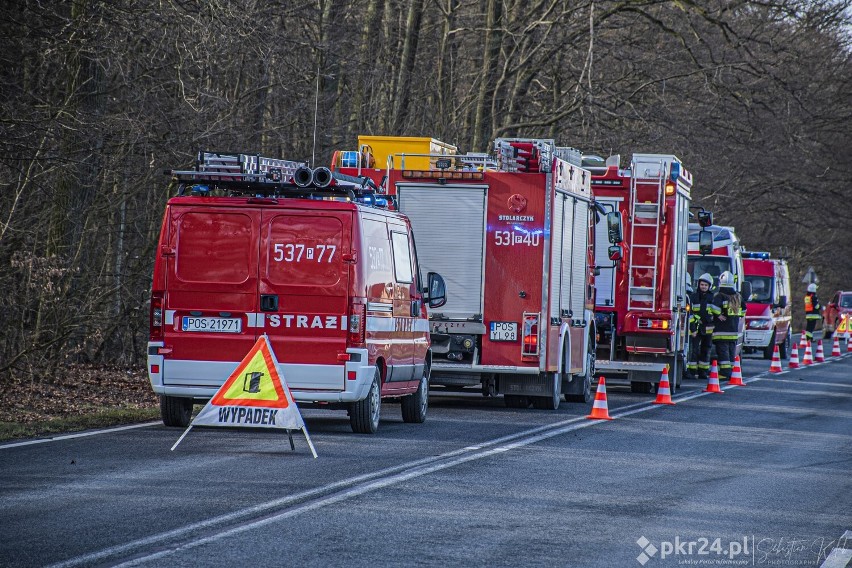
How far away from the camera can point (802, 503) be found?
10.3 meters

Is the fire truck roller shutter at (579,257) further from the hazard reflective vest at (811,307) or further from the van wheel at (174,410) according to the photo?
the hazard reflective vest at (811,307)

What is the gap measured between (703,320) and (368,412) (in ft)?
47.1

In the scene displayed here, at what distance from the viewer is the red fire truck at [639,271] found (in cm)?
2244

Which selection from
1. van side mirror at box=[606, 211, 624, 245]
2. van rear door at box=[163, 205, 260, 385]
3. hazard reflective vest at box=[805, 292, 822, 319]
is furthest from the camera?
hazard reflective vest at box=[805, 292, 822, 319]

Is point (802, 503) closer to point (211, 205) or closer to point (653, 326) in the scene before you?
point (211, 205)

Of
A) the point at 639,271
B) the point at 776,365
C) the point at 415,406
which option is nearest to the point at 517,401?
the point at 415,406

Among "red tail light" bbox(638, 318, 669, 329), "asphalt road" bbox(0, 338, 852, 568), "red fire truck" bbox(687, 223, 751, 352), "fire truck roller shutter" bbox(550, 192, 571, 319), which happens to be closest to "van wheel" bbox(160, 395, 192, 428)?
"asphalt road" bbox(0, 338, 852, 568)

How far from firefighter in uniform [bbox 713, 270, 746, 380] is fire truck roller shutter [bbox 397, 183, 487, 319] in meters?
10.2

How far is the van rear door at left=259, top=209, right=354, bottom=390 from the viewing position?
13.0 m

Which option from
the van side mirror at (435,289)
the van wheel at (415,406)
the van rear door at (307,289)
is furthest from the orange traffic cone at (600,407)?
the van rear door at (307,289)

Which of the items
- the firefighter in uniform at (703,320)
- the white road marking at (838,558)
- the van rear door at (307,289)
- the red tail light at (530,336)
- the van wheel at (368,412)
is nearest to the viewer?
the white road marking at (838,558)

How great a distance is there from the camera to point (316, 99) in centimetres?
1502

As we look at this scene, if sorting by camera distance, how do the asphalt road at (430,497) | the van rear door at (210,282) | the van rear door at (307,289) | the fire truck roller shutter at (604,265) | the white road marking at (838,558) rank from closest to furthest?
the asphalt road at (430,497) → the white road marking at (838,558) → the van rear door at (307,289) → the van rear door at (210,282) → the fire truck roller shutter at (604,265)

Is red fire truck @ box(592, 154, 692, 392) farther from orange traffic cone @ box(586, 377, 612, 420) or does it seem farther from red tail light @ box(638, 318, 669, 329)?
orange traffic cone @ box(586, 377, 612, 420)
